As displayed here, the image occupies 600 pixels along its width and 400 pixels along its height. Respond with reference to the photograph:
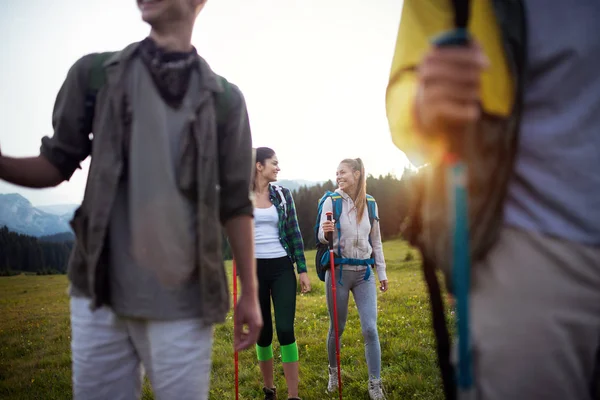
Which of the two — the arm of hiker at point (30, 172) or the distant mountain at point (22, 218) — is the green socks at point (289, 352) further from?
the distant mountain at point (22, 218)

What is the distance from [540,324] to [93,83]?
188cm

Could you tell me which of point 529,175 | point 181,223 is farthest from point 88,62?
point 529,175

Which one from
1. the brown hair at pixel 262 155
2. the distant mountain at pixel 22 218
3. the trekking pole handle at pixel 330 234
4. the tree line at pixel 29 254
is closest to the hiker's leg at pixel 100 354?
the brown hair at pixel 262 155

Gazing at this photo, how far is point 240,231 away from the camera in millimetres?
1851

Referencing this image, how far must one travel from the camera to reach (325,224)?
5.32 m

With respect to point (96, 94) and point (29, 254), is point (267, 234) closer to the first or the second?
point (96, 94)

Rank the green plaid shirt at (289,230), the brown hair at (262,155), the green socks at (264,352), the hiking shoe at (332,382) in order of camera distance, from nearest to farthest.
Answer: the green socks at (264,352), the green plaid shirt at (289,230), the brown hair at (262,155), the hiking shoe at (332,382)

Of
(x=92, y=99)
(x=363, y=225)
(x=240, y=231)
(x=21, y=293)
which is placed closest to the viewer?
(x=92, y=99)

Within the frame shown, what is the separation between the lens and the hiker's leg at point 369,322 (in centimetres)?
490

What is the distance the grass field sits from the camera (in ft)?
18.0

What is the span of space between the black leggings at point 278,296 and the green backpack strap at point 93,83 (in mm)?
3299

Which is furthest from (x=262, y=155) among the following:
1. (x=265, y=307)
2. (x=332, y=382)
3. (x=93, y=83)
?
(x=93, y=83)

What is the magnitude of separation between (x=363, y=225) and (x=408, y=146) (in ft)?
13.8

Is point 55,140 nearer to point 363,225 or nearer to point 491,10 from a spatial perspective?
point 491,10
